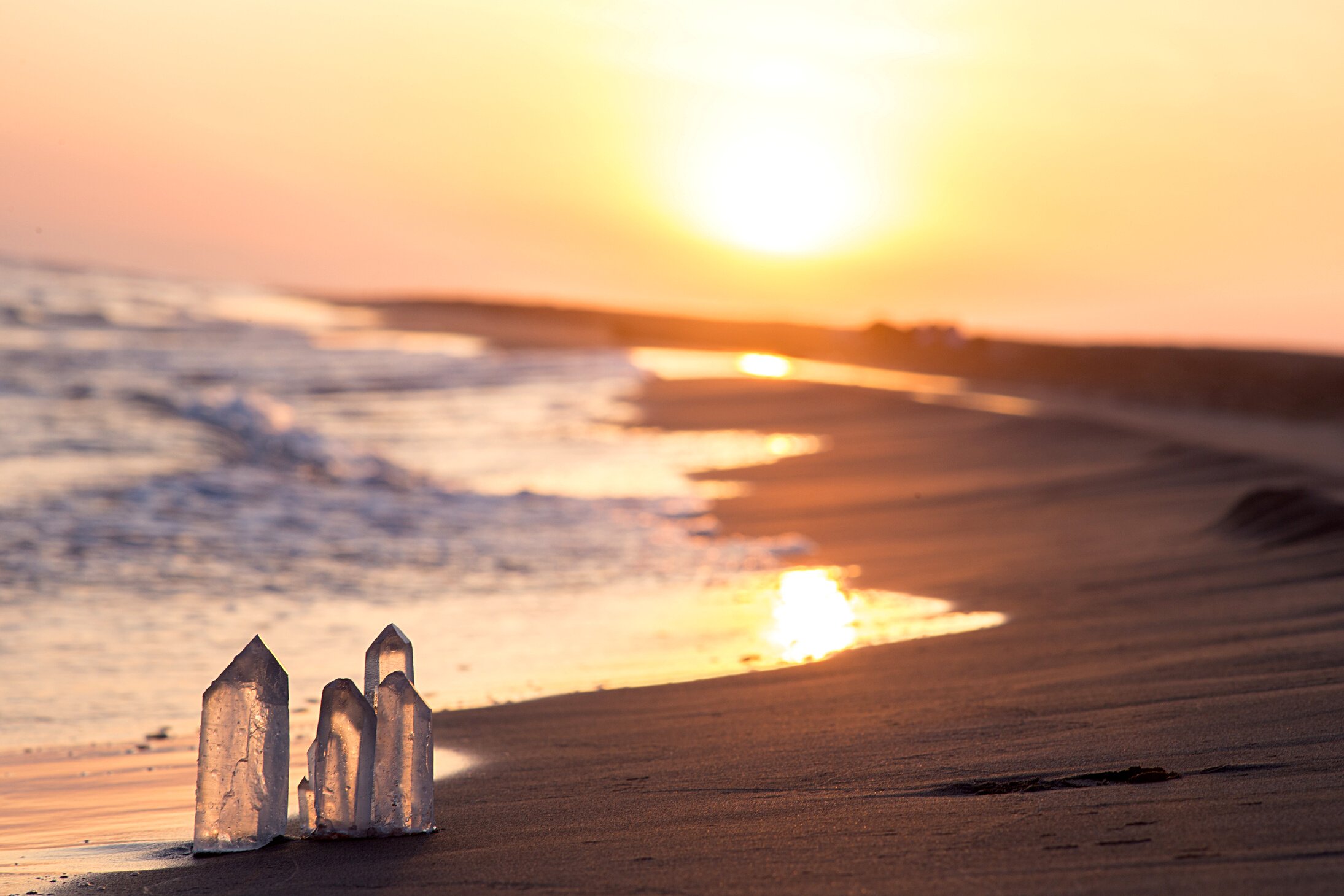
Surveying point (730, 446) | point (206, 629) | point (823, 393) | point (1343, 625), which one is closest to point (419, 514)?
point (206, 629)

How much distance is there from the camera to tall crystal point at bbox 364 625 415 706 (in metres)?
3.17

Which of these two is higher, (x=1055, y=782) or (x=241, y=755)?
(x=241, y=755)

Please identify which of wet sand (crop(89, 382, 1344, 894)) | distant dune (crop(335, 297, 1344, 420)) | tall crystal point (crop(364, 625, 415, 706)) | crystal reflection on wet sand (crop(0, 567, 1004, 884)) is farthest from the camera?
distant dune (crop(335, 297, 1344, 420))

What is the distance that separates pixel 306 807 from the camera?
3068mm

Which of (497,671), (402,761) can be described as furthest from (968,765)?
(497,671)

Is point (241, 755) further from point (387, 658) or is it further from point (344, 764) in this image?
point (387, 658)

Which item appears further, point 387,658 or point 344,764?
point 387,658

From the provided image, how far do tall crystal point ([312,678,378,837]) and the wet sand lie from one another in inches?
2.5

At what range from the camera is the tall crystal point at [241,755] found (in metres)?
2.98

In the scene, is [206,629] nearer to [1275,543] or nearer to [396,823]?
[396,823]

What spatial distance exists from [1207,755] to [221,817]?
2.35 m

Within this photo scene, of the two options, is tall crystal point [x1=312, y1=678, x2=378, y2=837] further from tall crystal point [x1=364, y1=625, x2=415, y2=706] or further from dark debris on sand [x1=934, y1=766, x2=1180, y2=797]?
dark debris on sand [x1=934, y1=766, x2=1180, y2=797]

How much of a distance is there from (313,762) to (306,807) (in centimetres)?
13

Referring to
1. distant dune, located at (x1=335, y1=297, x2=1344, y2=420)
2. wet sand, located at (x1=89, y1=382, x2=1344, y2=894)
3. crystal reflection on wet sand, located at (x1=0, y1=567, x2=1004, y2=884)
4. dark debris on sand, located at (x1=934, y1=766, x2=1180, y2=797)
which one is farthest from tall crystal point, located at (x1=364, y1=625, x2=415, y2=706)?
distant dune, located at (x1=335, y1=297, x2=1344, y2=420)
